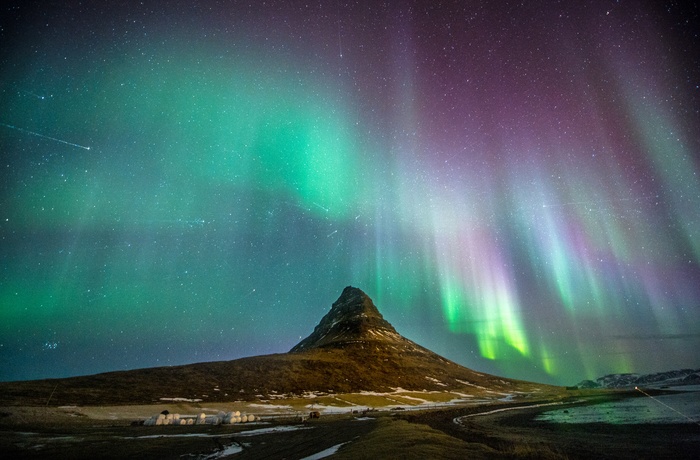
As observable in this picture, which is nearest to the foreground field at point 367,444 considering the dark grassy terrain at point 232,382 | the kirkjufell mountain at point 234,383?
the kirkjufell mountain at point 234,383

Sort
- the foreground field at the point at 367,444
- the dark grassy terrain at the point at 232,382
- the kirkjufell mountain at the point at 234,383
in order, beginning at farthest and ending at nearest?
the kirkjufell mountain at the point at 234,383, the dark grassy terrain at the point at 232,382, the foreground field at the point at 367,444

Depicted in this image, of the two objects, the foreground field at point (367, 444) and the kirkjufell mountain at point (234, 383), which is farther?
the kirkjufell mountain at point (234, 383)

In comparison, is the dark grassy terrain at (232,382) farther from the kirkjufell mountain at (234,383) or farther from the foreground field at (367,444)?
the foreground field at (367,444)

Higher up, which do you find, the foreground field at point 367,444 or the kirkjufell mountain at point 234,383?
the kirkjufell mountain at point 234,383

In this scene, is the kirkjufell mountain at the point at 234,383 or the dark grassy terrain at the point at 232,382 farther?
the kirkjufell mountain at the point at 234,383

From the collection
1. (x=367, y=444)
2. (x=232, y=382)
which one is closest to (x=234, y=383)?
(x=232, y=382)

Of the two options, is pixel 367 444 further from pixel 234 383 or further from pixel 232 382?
pixel 232 382

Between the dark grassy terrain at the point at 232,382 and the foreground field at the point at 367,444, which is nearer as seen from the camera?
the foreground field at the point at 367,444

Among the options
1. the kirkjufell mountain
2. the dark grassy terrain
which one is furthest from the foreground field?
the dark grassy terrain

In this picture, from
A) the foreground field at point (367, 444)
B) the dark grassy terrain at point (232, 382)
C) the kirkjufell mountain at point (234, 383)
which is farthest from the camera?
the kirkjufell mountain at point (234, 383)

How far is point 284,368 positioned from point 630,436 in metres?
137

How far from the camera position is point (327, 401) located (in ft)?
366

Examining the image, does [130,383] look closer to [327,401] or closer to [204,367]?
[204,367]

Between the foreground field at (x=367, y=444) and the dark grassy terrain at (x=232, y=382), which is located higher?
the dark grassy terrain at (x=232, y=382)
